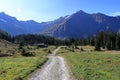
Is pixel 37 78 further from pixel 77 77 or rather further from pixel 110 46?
pixel 110 46

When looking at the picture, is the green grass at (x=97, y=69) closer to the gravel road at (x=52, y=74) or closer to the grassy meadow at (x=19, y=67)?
the gravel road at (x=52, y=74)

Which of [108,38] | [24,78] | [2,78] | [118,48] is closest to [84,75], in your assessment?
[24,78]

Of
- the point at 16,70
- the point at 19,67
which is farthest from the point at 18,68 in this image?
the point at 16,70

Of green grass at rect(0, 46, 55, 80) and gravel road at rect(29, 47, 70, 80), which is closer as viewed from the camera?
gravel road at rect(29, 47, 70, 80)

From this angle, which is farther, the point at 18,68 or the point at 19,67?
the point at 19,67

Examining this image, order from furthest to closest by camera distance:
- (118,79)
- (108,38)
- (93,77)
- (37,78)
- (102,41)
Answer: (102,41), (108,38), (37,78), (93,77), (118,79)

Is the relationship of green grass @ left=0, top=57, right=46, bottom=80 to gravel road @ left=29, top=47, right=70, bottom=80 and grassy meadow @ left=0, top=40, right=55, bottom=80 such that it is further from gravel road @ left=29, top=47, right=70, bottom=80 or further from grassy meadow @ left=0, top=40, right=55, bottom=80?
gravel road @ left=29, top=47, right=70, bottom=80

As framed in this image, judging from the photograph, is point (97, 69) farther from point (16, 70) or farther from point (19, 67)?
point (19, 67)

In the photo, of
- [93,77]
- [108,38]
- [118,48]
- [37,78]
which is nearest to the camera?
[93,77]

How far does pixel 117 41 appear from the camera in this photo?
166 metres

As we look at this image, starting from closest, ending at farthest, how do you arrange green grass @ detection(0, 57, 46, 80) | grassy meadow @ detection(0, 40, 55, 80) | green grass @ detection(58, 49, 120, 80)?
green grass @ detection(58, 49, 120, 80) < green grass @ detection(0, 57, 46, 80) < grassy meadow @ detection(0, 40, 55, 80)

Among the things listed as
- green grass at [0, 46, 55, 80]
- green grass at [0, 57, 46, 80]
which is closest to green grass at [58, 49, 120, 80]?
Answer: green grass at [0, 46, 55, 80]

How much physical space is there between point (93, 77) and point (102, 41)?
539 feet

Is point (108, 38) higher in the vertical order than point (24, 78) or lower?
higher
